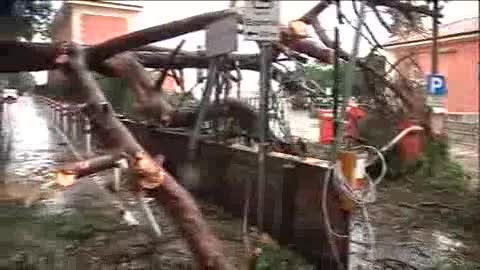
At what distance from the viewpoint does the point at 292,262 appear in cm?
569

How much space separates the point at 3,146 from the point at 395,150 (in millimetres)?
6014

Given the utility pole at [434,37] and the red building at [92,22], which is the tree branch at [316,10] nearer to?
the utility pole at [434,37]

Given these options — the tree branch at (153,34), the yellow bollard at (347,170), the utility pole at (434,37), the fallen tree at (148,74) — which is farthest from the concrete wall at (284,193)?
the utility pole at (434,37)

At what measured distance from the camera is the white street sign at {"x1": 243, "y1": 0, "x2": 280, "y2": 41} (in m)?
4.77

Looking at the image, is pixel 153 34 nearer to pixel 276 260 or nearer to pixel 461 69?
pixel 276 260

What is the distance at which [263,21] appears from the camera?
4789 mm

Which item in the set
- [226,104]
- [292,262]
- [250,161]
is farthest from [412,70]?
[292,262]

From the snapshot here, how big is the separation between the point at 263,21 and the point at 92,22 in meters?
6.33

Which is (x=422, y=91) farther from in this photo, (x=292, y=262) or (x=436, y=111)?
(x=292, y=262)

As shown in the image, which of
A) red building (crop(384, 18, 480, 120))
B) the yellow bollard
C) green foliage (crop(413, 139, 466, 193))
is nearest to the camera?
the yellow bollard

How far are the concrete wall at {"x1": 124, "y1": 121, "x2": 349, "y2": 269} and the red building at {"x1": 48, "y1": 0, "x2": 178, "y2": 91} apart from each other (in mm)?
1417

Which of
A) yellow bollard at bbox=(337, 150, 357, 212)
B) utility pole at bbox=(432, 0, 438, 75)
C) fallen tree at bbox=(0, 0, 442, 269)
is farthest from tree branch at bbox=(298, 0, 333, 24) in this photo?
yellow bollard at bbox=(337, 150, 357, 212)

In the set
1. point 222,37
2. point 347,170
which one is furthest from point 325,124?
point 347,170

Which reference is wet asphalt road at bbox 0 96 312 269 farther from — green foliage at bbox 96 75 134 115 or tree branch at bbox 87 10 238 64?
tree branch at bbox 87 10 238 64
